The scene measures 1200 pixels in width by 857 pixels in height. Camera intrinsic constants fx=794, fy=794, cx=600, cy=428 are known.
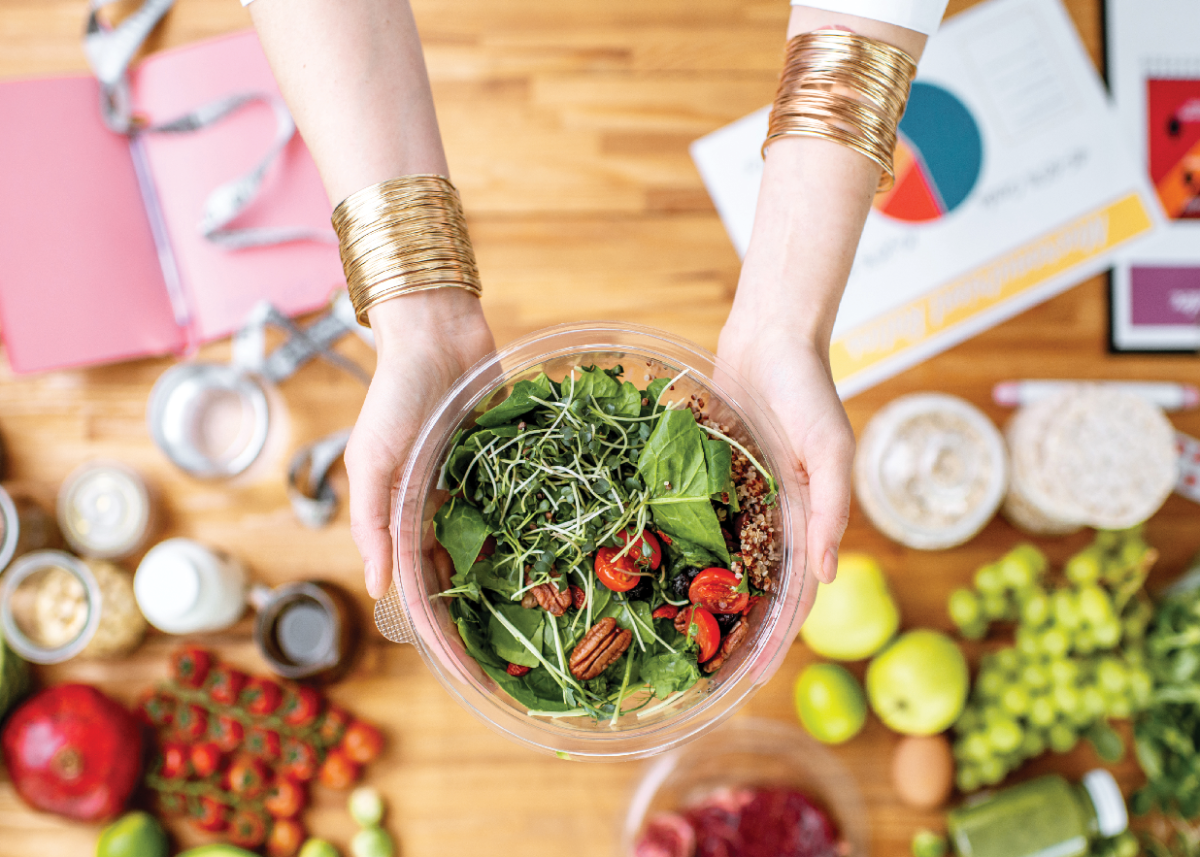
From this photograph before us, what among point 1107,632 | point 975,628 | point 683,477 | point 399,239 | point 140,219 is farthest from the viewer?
point 140,219

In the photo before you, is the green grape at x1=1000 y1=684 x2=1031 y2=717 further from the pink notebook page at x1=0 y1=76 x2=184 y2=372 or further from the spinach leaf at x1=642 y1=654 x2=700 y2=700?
the pink notebook page at x1=0 y1=76 x2=184 y2=372

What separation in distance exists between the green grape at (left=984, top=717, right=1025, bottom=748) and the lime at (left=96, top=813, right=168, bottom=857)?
1.37 meters

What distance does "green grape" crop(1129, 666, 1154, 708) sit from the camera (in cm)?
123

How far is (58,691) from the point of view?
1.31 metres

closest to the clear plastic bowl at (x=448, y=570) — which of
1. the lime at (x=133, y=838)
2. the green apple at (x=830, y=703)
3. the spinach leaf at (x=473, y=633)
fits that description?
the spinach leaf at (x=473, y=633)

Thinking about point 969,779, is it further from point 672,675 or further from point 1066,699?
point 672,675

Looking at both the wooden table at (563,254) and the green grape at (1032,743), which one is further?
the wooden table at (563,254)

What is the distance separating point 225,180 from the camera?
143cm

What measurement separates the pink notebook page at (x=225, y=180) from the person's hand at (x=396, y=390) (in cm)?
49

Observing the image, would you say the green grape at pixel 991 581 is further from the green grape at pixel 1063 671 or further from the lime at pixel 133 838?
the lime at pixel 133 838

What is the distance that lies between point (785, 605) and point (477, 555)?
35 cm

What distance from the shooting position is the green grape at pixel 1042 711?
1.24m

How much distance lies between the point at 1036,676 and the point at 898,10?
1.00 m

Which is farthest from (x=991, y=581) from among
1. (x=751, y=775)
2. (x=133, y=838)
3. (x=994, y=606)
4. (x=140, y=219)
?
(x=140, y=219)
